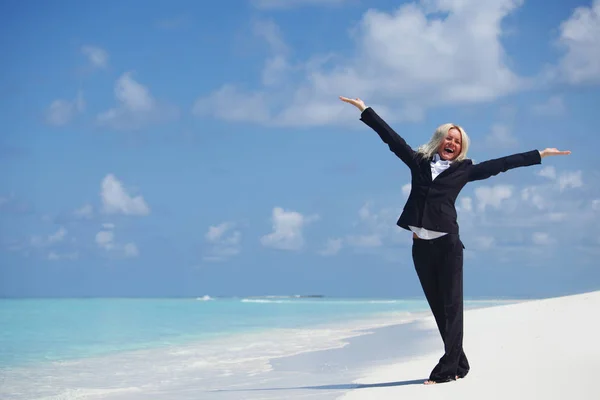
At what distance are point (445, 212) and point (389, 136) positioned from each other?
2.49 ft

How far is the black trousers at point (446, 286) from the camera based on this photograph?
18.6 feet

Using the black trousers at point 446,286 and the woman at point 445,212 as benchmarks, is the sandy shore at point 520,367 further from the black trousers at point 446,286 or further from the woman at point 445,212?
the woman at point 445,212

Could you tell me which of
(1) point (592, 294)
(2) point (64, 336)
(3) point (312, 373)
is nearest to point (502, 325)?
(1) point (592, 294)

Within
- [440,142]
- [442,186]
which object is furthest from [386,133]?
[442,186]

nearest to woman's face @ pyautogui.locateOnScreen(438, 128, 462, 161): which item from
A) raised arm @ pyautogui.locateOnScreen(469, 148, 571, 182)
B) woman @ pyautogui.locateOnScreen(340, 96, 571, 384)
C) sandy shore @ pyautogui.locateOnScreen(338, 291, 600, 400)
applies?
woman @ pyautogui.locateOnScreen(340, 96, 571, 384)

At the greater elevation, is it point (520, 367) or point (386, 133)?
point (386, 133)

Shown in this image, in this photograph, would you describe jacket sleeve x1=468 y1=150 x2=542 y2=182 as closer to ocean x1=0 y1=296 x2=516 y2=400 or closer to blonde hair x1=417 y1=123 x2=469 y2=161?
blonde hair x1=417 y1=123 x2=469 y2=161

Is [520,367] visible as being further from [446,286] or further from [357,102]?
[357,102]

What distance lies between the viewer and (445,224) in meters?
5.62

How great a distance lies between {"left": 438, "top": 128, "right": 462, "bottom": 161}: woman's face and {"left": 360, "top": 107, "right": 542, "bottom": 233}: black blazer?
0.09 meters

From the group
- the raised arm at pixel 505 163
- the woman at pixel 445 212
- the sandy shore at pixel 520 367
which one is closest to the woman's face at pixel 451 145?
the woman at pixel 445 212

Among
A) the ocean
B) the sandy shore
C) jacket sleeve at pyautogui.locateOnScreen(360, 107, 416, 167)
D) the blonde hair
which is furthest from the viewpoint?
the ocean

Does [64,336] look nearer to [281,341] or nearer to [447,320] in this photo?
[281,341]

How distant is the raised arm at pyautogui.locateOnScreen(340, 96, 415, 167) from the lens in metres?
5.84
